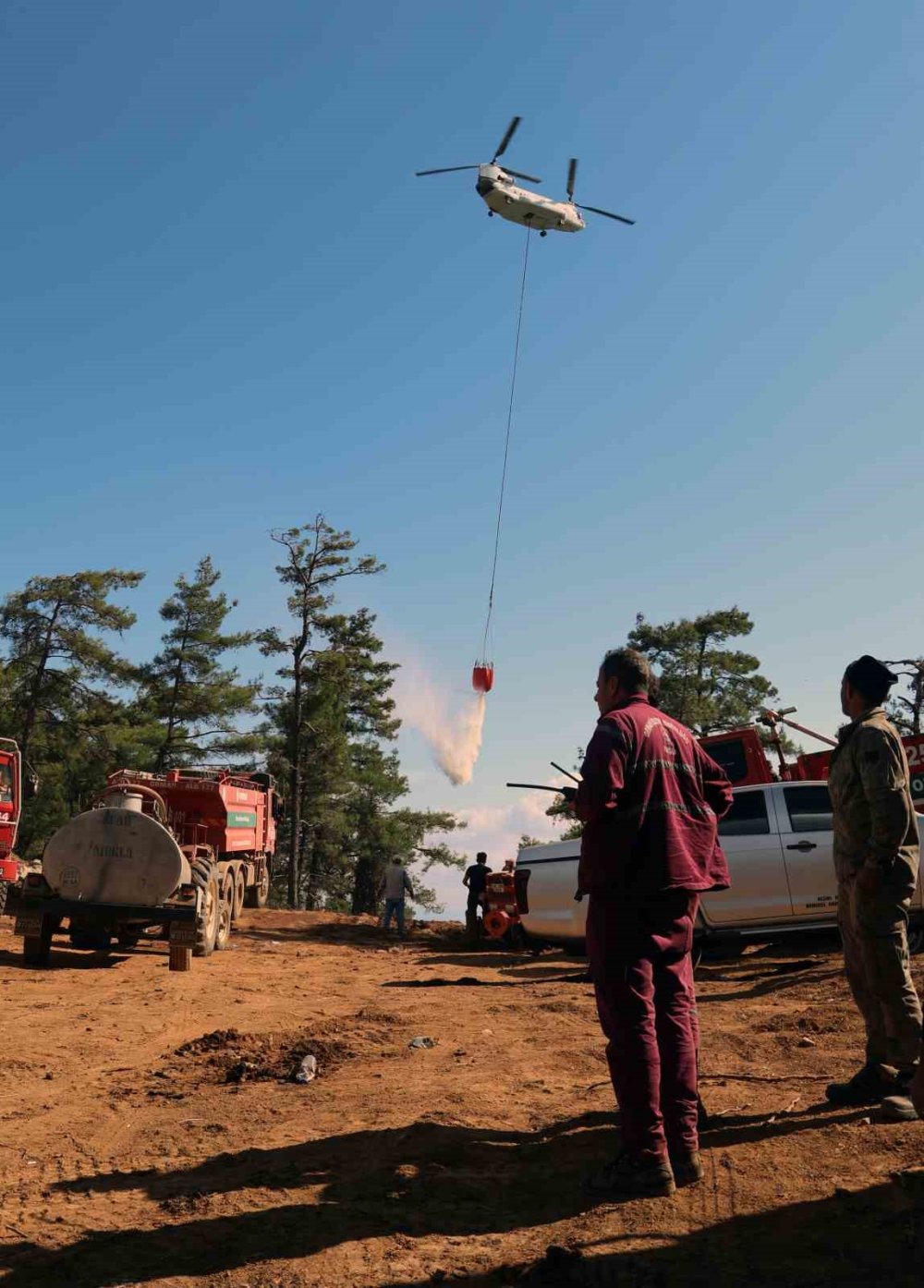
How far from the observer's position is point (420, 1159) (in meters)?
4.50

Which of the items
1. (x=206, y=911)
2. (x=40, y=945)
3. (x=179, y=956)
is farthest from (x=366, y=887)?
(x=179, y=956)

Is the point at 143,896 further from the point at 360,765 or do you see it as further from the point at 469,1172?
the point at 360,765

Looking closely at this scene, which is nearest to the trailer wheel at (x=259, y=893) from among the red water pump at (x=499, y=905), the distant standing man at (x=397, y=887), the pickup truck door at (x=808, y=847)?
the distant standing man at (x=397, y=887)

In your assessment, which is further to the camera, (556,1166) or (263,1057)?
(263,1057)

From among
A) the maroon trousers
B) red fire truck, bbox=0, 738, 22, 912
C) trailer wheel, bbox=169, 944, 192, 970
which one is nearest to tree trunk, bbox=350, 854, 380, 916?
red fire truck, bbox=0, 738, 22, 912

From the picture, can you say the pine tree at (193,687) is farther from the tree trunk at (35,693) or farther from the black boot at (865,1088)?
the black boot at (865,1088)

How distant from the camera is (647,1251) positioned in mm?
3393

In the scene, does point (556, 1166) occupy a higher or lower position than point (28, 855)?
lower

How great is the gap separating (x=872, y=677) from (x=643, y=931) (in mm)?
2095

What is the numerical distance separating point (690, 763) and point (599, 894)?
0.71 meters

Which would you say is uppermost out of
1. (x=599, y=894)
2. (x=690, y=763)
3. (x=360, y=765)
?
(x=360, y=765)

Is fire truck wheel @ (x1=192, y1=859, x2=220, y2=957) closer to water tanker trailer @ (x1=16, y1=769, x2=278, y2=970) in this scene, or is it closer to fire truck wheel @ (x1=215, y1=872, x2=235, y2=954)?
water tanker trailer @ (x1=16, y1=769, x2=278, y2=970)

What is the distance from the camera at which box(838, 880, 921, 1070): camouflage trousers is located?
16.1ft

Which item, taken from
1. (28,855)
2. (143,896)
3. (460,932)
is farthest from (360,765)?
(143,896)
